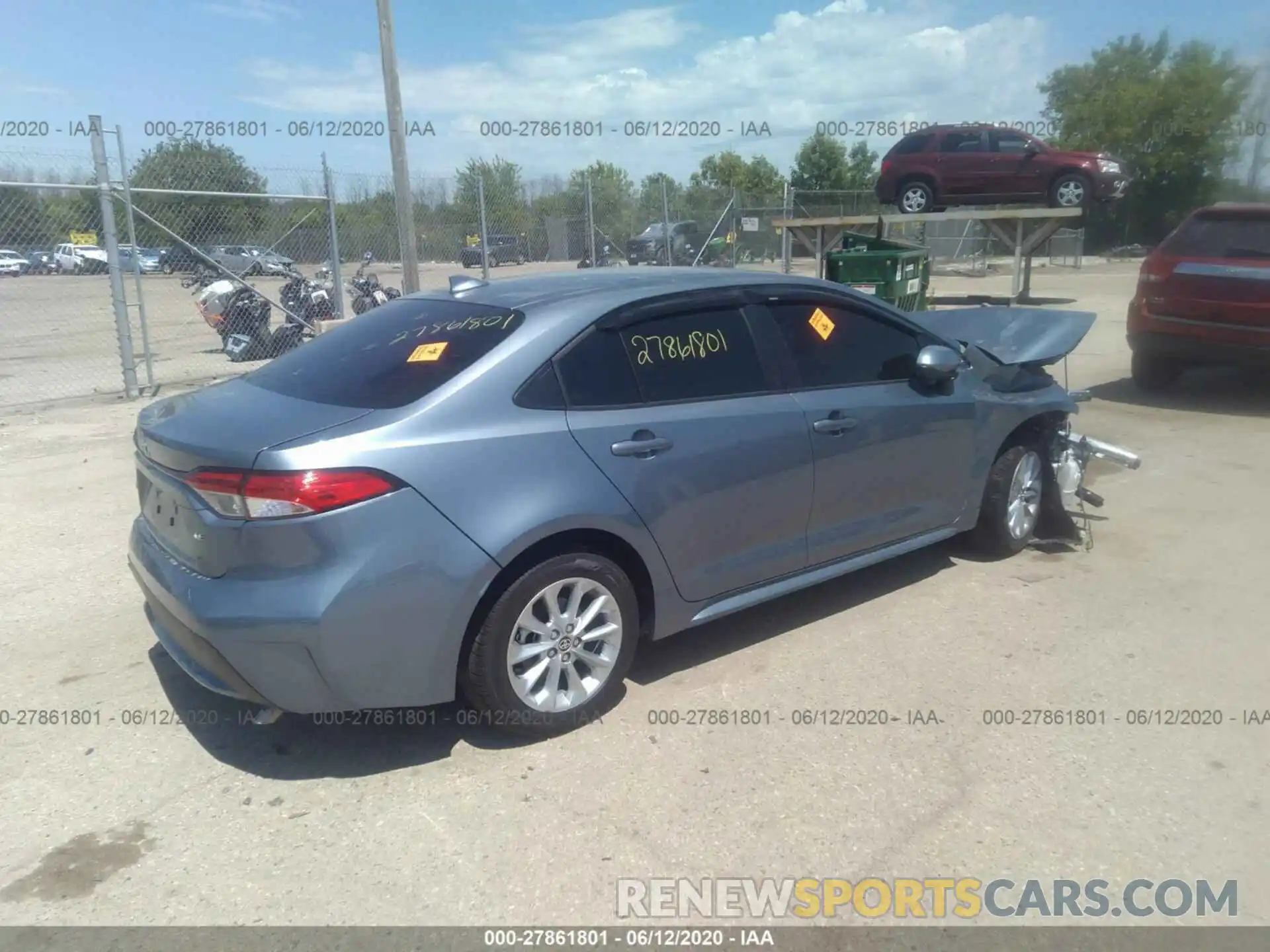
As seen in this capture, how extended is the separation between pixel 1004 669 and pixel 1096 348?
10.7m

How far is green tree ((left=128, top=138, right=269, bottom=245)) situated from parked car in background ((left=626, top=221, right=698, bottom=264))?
710cm

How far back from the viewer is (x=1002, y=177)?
19.7 metres

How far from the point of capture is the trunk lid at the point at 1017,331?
5281mm

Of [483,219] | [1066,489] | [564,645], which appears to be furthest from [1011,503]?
[483,219]

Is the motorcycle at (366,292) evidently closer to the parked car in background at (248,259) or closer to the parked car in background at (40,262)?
the parked car in background at (248,259)

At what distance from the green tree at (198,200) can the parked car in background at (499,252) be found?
3426 millimetres

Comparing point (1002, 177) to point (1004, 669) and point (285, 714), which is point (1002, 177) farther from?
point (285, 714)

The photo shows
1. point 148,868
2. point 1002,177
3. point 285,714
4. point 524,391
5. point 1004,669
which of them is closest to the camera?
point 148,868

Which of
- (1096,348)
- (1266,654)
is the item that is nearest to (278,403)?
(1266,654)

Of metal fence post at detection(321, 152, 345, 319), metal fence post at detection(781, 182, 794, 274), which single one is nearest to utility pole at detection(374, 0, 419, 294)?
metal fence post at detection(321, 152, 345, 319)

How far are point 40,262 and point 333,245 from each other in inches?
133

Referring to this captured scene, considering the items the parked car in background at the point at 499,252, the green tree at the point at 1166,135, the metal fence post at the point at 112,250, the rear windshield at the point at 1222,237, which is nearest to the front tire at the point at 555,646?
the rear windshield at the point at 1222,237

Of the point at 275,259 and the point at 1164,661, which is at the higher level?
the point at 275,259
